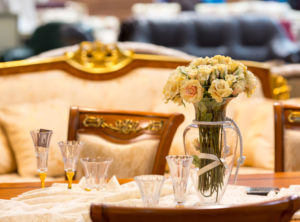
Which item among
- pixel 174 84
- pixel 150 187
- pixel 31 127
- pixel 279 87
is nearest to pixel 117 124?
pixel 174 84

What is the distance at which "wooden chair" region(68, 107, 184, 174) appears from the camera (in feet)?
6.08

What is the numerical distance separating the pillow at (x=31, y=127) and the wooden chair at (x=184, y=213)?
70.0 inches

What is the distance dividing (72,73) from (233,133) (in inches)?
72.3

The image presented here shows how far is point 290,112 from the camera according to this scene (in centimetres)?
190

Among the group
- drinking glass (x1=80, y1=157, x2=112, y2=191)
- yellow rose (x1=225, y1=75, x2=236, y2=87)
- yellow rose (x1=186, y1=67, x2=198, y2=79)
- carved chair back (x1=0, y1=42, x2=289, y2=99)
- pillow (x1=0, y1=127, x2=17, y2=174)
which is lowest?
pillow (x1=0, y1=127, x2=17, y2=174)

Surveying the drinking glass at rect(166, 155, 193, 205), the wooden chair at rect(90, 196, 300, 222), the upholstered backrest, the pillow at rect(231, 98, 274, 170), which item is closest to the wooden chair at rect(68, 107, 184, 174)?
the drinking glass at rect(166, 155, 193, 205)

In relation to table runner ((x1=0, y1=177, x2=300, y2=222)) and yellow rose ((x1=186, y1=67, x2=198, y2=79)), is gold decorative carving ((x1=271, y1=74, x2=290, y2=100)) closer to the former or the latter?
table runner ((x1=0, y1=177, x2=300, y2=222))

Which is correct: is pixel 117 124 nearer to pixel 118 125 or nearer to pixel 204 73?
pixel 118 125

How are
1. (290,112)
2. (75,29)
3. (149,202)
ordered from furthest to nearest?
(75,29) < (290,112) < (149,202)

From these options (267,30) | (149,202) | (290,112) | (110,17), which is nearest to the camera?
(149,202)

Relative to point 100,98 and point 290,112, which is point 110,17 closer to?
point 100,98

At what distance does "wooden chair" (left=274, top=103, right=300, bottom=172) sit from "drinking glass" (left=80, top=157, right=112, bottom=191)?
850 mm

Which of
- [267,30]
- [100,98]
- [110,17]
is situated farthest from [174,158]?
[110,17]

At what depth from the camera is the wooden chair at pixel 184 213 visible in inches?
29.1
